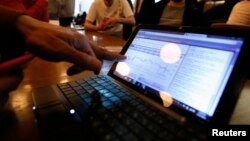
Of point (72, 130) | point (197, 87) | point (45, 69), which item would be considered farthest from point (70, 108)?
point (45, 69)

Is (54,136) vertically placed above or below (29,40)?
below

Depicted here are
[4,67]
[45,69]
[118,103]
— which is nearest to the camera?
[4,67]

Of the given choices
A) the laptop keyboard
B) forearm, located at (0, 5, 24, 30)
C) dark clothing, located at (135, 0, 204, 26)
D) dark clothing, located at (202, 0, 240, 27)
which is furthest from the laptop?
dark clothing, located at (202, 0, 240, 27)

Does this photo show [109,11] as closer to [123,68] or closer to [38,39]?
[123,68]

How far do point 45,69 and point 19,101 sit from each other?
270 millimetres

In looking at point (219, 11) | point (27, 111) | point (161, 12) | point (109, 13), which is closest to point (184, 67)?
point (27, 111)

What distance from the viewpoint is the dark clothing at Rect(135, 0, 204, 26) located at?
7.85ft

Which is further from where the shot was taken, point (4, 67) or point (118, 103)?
point (118, 103)

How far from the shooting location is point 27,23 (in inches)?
14.9

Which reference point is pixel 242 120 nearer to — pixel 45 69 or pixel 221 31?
pixel 221 31

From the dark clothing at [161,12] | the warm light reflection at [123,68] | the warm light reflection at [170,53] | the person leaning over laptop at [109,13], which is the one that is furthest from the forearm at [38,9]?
the dark clothing at [161,12]

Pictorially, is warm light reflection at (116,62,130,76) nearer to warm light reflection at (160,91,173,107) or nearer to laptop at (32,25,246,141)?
laptop at (32,25,246,141)

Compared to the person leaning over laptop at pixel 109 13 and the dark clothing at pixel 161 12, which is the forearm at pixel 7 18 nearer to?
the person leaning over laptop at pixel 109 13

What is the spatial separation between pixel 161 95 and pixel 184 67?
0.07 metres
